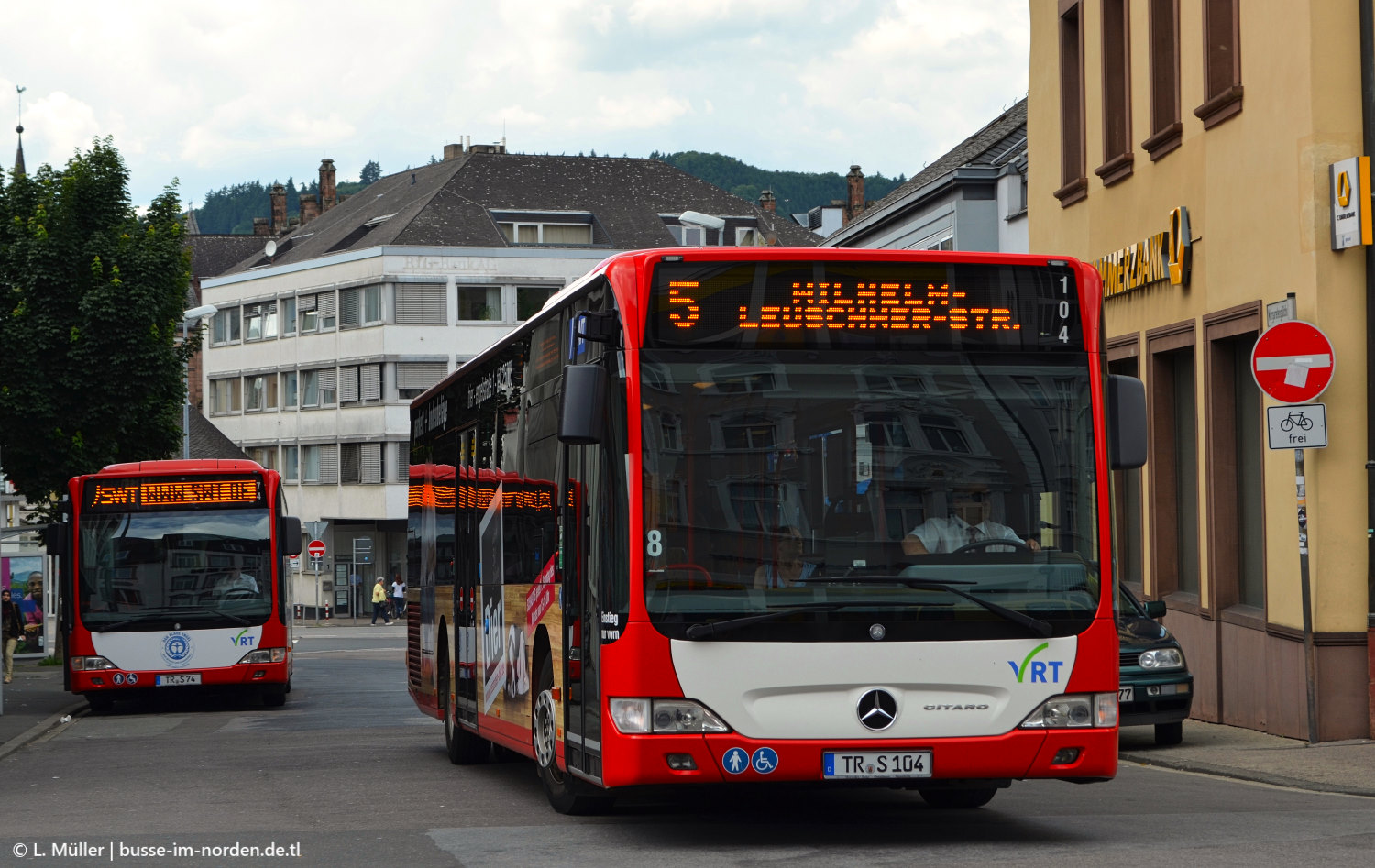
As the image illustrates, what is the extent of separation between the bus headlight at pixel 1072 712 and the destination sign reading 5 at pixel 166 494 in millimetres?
16799

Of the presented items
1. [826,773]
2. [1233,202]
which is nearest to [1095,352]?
[826,773]

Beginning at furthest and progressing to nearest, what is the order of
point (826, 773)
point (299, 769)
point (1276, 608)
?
1. point (1276, 608)
2. point (299, 769)
3. point (826, 773)

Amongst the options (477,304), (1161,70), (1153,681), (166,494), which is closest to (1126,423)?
(1153,681)

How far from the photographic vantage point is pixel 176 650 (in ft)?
81.3

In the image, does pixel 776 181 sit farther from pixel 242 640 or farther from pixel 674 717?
pixel 674 717

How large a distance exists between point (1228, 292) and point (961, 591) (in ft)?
33.9

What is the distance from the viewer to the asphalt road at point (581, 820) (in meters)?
9.95

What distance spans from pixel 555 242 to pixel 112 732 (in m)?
60.7

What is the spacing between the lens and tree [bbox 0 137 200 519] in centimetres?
3241

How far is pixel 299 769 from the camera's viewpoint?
16.0 meters

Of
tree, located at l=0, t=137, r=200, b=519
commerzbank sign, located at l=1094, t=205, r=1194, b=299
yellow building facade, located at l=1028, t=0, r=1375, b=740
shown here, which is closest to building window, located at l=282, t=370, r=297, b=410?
tree, located at l=0, t=137, r=200, b=519

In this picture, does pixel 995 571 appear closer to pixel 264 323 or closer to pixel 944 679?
pixel 944 679

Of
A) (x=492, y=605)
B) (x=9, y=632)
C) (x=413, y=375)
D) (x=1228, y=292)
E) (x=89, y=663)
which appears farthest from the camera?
(x=413, y=375)

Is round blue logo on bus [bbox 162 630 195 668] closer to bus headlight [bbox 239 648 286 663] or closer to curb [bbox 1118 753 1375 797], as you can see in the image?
bus headlight [bbox 239 648 286 663]
